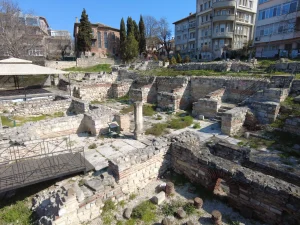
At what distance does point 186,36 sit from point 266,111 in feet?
128

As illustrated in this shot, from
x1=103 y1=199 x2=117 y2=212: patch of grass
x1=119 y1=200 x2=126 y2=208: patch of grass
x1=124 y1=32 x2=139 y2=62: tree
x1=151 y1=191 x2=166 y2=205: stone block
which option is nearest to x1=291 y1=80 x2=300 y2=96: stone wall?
x1=151 y1=191 x2=166 y2=205: stone block

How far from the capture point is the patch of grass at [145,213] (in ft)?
14.0

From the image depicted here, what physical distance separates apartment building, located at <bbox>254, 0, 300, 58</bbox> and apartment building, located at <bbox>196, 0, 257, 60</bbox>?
5919 millimetres

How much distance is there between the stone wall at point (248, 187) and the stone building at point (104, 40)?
1774 inches

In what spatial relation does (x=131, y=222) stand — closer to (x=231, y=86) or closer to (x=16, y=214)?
(x=16, y=214)

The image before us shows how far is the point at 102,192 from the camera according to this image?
450 centimetres

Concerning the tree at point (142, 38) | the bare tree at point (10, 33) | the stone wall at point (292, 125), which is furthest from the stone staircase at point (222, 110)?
the tree at point (142, 38)

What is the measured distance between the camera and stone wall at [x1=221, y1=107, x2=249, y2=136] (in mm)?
8871

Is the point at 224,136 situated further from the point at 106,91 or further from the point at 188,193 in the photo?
the point at 106,91

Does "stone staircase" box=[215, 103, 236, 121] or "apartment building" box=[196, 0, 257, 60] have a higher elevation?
"apartment building" box=[196, 0, 257, 60]

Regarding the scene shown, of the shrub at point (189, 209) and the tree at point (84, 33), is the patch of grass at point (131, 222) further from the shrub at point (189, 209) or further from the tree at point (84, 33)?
the tree at point (84, 33)

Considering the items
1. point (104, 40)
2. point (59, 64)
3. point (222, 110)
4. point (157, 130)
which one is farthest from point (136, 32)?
point (157, 130)

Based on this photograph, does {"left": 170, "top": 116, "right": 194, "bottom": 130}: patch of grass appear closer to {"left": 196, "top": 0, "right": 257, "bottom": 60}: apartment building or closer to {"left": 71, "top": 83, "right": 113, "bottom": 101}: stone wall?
{"left": 71, "top": 83, "right": 113, "bottom": 101}: stone wall

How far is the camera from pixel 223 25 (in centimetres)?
3456
